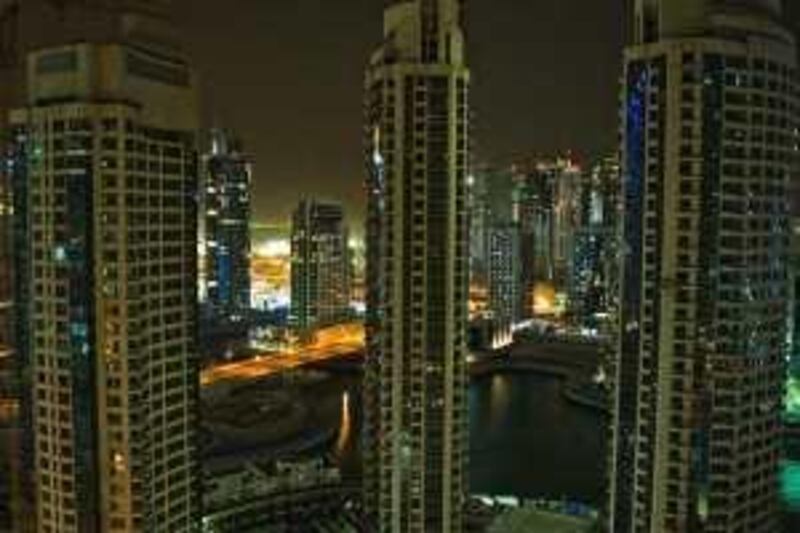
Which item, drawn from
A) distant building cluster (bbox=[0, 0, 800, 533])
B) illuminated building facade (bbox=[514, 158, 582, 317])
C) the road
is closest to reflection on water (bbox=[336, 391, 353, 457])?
the road

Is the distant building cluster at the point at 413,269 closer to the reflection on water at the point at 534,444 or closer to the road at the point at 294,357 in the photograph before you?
the reflection on water at the point at 534,444

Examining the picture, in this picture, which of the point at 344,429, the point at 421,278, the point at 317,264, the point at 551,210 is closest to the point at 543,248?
the point at 551,210

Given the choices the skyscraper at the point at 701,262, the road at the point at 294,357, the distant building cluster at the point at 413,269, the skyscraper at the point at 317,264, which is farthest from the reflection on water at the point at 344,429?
the skyscraper at the point at 701,262

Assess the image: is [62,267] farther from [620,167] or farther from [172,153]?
[620,167]

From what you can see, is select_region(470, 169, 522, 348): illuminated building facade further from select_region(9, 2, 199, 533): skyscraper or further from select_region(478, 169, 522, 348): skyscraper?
select_region(9, 2, 199, 533): skyscraper

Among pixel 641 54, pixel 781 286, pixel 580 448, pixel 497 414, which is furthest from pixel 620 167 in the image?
pixel 497 414
